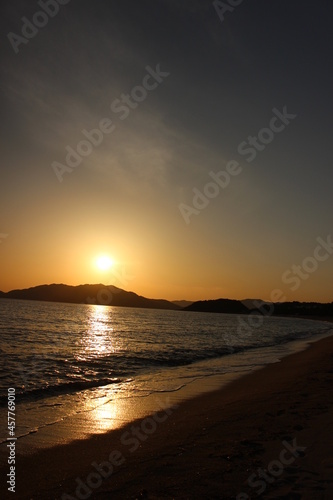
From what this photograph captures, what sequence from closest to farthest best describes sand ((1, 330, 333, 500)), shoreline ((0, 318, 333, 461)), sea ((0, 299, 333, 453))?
sand ((1, 330, 333, 500))
shoreline ((0, 318, 333, 461))
sea ((0, 299, 333, 453))

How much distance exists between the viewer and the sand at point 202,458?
5.96m

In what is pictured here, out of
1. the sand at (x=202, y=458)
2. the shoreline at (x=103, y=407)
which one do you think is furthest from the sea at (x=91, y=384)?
the sand at (x=202, y=458)

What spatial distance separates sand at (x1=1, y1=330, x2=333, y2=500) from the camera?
19.5ft

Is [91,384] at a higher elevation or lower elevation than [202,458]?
lower

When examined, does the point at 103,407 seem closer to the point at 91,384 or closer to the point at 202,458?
the point at 91,384

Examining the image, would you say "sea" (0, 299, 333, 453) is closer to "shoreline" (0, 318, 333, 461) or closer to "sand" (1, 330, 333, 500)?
"shoreline" (0, 318, 333, 461)

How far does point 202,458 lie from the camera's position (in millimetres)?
7215

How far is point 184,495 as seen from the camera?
572 centimetres

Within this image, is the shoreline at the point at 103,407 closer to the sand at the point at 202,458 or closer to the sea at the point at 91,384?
the sea at the point at 91,384

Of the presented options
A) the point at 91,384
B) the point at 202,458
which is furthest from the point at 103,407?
the point at 202,458

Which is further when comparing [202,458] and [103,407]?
[103,407]

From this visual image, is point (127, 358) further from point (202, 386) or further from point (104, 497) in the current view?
point (104, 497)

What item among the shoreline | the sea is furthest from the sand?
the sea

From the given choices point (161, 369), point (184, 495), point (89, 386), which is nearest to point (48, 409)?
point (89, 386)
